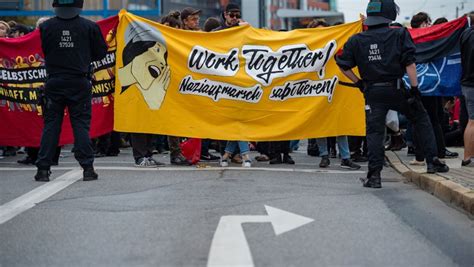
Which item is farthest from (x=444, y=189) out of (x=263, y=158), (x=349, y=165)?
(x=263, y=158)

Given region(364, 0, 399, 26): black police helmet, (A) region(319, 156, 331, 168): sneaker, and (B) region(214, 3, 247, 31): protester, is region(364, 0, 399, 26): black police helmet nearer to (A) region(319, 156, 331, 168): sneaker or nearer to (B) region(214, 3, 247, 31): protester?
(A) region(319, 156, 331, 168): sneaker

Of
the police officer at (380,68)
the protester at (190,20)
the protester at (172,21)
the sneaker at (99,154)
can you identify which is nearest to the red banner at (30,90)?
the protester at (172,21)

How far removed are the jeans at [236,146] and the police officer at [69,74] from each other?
8.01ft

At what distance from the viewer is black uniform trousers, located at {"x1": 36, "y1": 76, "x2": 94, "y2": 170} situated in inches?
378

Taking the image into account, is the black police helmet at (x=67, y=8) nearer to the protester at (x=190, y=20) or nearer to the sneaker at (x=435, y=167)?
the protester at (x=190, y=20)

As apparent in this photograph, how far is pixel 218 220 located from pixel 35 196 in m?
2.33

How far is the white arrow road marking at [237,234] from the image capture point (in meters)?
5.36

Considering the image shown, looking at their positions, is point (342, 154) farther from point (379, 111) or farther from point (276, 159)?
point (379, 111)

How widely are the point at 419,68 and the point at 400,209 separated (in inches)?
209

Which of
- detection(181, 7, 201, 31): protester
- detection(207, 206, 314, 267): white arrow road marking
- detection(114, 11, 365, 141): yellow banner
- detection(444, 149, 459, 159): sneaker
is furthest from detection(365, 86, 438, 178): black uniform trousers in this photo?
detection(181, 7, 201, 31): protester

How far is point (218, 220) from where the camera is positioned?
6797mm

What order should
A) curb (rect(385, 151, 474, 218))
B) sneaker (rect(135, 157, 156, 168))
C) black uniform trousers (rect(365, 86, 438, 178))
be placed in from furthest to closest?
sneaker (rect(135, 157, 156, 168)) < black uniform trousers (rect(365, 86, 438, 178)) < curb (rect(385, 151, 474, 218))

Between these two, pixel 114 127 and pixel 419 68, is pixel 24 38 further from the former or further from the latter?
pixel 419 68

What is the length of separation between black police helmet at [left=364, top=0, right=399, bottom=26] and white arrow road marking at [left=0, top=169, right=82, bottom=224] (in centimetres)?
357
